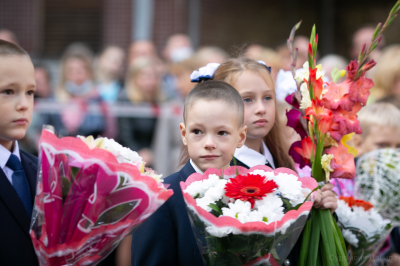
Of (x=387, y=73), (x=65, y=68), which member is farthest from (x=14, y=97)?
(x=65, y=68)

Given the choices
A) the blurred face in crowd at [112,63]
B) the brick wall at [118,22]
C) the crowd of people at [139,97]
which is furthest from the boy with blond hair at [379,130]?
the brick wall at [118,22]

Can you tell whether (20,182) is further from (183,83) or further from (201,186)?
(183,83)

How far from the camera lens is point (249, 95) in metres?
2.75

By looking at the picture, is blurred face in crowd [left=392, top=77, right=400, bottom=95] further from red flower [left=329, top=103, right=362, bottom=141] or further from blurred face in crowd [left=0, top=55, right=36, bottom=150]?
blurred face in crowd [left=0, top=55, right=36, bottom=150]

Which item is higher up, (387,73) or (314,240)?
(387,73)

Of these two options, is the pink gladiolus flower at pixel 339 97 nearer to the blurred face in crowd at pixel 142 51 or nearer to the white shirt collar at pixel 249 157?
the white shirt collar at pixel 249 157

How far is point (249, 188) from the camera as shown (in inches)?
76.6

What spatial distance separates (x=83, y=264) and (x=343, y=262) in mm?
1186

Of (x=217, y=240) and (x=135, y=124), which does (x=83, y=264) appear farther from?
(x=135, y=124)

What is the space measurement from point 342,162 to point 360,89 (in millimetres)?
355

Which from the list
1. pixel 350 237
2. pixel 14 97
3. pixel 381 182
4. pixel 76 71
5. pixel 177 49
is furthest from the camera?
pixel 177 49

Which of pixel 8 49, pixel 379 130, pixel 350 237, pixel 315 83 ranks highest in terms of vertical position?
pixel 8 49

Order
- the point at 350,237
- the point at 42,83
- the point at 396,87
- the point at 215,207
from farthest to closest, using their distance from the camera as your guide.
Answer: the point at 42,83, the point at 396,87, the point at 350,237, the point at 215,207

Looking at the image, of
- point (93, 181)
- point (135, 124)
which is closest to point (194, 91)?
point (93, 181)
